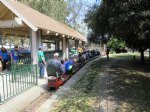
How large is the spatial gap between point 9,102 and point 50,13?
39756 millimetres

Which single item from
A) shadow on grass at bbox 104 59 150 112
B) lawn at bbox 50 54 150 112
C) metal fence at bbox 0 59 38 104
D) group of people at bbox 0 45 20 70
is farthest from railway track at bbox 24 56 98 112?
group of people at bbox 0 45 20 70

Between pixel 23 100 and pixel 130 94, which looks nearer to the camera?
pixel 23 100

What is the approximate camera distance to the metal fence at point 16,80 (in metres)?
11.2

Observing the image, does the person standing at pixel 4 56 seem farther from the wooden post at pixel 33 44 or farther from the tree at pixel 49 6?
the tree at pixel 49 6

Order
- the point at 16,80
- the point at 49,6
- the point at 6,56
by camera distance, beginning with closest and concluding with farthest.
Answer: the point at 16,80
the point at 6,56
the point at 49,6

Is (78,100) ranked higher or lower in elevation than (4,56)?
lower

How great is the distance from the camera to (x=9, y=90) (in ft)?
39.0

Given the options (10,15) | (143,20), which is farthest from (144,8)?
(10,15)

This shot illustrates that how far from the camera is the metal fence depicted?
1118 centimetres

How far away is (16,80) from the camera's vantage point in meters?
12.5

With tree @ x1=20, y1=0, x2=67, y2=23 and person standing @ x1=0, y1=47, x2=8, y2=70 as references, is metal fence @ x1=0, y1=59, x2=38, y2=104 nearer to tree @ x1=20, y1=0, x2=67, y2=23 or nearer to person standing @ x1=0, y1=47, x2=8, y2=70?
person standing @ x1=0, y1=47, x2=8, y2=70

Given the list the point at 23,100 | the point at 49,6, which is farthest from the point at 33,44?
the point at 49,6

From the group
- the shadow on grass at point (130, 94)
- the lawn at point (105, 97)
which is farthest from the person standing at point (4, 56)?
the shadow on grass at point (130, 94)

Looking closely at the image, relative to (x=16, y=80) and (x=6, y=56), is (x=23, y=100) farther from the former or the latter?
(x=6, y=56)
